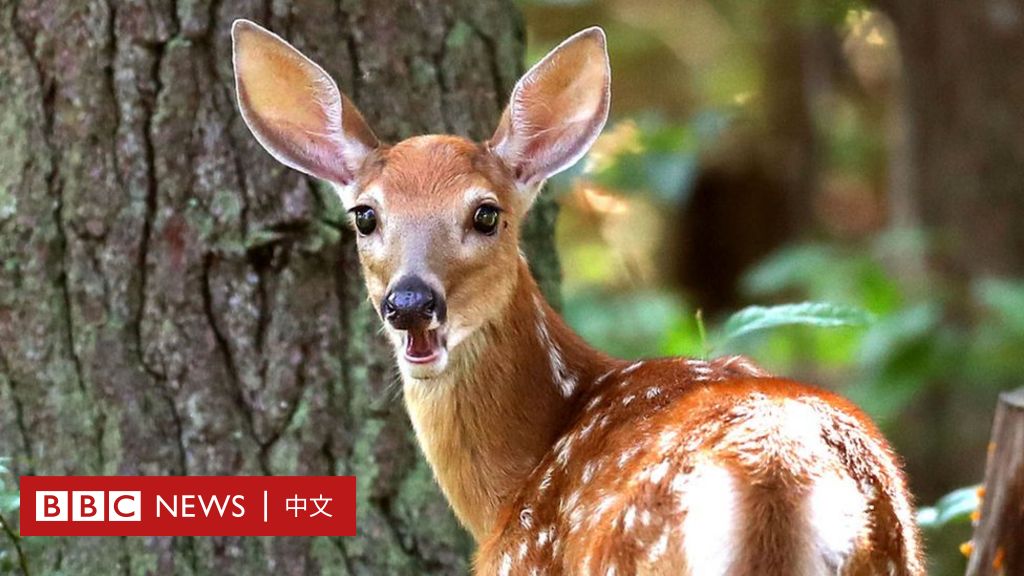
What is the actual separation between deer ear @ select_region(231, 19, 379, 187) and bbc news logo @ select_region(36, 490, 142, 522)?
1078 mm

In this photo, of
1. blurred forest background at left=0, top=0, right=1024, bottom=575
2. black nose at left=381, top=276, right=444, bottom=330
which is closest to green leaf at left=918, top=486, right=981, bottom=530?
blurred forest background at left=0, top=0, right=1024, bottom=575

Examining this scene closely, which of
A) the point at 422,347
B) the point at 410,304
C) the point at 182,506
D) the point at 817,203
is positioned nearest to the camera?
the point at 410,304

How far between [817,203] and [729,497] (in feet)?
36.9

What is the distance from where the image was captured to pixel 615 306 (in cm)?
950

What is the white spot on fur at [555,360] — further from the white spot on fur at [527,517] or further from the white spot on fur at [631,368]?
the white spot on fur at [527,517]

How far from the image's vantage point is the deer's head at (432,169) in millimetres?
4387

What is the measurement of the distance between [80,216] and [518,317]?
51.6 inches

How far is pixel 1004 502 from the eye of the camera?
5.30 meters

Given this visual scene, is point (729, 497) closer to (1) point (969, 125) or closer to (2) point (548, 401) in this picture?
(2) point (548, 401)

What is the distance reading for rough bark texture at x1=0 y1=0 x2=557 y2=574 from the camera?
16.1 ft

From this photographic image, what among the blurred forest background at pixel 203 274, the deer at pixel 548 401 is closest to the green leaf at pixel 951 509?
the blurred forest background at pixel 203 274

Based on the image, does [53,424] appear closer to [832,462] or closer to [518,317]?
[518,317]

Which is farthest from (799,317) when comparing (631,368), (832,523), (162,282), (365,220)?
(162,282)

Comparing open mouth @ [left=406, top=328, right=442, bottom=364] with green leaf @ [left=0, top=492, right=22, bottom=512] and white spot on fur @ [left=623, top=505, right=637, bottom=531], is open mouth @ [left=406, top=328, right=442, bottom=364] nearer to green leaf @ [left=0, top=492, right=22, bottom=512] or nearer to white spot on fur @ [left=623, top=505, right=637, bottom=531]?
white spot on fur @ [left=623, top=505, right=637, bottom=531]
